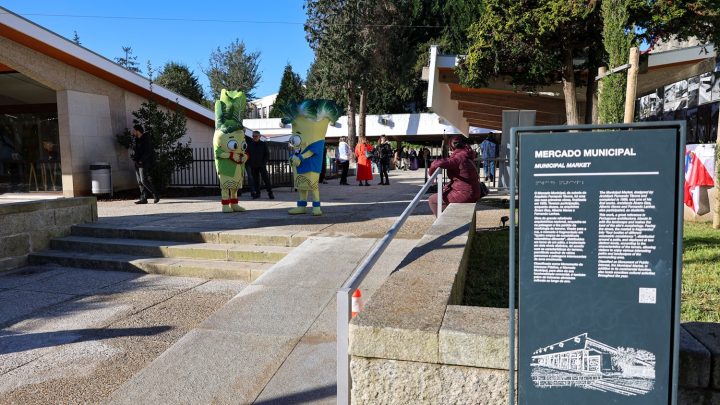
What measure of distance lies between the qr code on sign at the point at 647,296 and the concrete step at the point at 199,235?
5.08 metres

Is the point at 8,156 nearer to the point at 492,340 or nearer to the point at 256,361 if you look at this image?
the point at 256,361

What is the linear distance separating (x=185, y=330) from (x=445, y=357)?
9.53 ft

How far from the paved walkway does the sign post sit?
161 cm

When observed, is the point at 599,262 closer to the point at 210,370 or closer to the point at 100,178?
the point at 210,370

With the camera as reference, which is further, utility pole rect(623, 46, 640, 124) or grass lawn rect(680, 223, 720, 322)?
utility pole rect(623, 46, 640, 124)

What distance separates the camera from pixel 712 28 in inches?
361

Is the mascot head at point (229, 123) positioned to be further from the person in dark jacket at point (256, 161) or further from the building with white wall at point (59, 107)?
the building with white wall at point (59, 107)

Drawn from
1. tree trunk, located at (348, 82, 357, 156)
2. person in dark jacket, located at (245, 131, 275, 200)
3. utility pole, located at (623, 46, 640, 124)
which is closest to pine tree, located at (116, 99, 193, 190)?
person in dark jacket, located at (245, 131, 275, 200)

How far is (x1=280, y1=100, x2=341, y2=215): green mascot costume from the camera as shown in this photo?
8117mm

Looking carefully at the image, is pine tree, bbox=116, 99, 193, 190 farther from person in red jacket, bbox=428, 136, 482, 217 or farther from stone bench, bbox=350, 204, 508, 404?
stone bench, bbox=350, 204, 508, 404

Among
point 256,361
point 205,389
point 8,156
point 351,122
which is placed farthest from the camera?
point 351,122

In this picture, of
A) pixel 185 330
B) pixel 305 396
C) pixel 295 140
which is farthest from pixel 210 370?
pixel 295 140

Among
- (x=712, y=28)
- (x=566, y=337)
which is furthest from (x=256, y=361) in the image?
(x=712, y=28)

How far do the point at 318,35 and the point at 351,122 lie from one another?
23.9 feet
